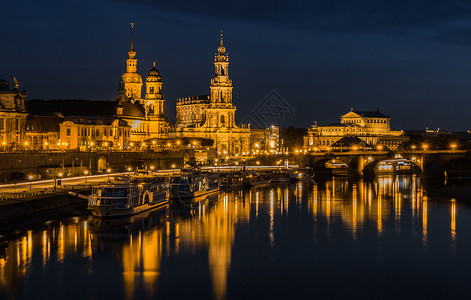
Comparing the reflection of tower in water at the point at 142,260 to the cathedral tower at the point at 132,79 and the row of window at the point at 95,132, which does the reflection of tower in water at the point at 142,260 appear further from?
the cathedral tower at the point at 132,79

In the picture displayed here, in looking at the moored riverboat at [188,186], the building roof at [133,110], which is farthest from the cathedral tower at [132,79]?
the moored riverboat at [188,186]

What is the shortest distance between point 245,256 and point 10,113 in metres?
57.9

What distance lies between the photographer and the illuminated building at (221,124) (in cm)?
13912

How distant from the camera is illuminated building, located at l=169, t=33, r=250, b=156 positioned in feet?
456

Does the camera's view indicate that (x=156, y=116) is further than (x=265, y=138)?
No

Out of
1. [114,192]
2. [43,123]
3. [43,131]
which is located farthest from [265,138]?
[114,192]

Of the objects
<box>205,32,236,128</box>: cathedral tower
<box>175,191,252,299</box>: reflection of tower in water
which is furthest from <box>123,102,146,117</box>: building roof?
<box>175,191,252,299</box>: reflection of tower in water

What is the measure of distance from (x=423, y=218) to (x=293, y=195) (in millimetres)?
23191

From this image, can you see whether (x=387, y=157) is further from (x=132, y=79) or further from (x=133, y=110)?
(x=132, y=79)

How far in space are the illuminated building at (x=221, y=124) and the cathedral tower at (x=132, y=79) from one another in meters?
13.5

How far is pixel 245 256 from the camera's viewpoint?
37.0 m

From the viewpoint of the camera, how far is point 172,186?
217 ft

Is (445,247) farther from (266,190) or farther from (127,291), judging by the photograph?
(266,190)

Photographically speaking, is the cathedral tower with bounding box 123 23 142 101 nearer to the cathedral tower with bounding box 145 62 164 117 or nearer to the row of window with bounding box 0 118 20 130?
the cathedral tower with bounding box 145 62 164 117
